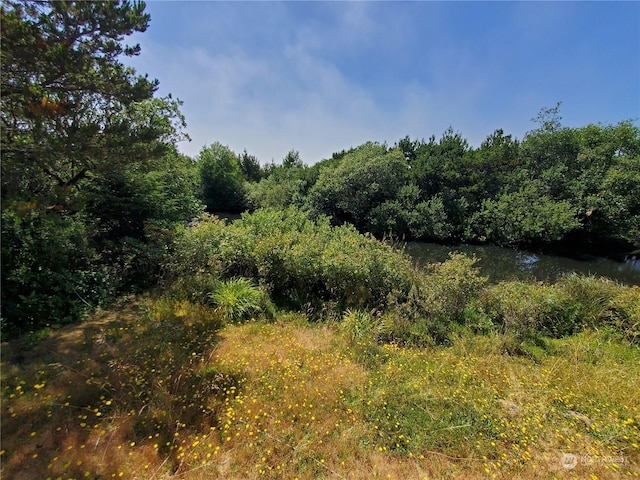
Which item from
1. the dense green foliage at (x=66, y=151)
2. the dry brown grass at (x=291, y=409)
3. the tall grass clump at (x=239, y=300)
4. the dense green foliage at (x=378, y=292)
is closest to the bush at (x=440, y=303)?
the dense green foliage at (x=378, y=292)

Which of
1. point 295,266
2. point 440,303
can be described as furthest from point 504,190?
point 295,266

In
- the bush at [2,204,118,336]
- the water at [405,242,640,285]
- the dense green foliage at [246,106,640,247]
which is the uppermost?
the dense green foliage at [246,106,640,247]

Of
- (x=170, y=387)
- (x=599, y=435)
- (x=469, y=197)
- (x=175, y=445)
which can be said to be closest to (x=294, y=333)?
(x=170, y=387)

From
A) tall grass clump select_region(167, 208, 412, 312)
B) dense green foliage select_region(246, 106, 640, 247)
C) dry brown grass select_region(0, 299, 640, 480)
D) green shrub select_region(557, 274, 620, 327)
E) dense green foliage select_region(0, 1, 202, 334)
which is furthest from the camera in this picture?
dense green foliage select_region(246, 106, 640, 247)

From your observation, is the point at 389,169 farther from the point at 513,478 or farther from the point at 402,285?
the point at 513,478

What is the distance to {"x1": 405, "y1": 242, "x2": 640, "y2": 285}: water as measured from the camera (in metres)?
12.0

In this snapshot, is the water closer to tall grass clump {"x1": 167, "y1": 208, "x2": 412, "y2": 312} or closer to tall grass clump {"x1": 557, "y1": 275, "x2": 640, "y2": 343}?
tall grass clump {"x1": 557, "y1": 275, "x2": 640, "y2": 343}

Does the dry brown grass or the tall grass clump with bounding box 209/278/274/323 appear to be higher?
the tall grass clump with bounding box 209/278/274/323

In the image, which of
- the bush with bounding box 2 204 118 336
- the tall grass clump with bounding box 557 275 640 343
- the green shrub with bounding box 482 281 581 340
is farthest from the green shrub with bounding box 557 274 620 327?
→ the bush with bounding box 2 204 118 336

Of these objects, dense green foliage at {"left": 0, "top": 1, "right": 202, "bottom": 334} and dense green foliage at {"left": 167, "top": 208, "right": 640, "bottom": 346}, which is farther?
dense green foliage at {"left": 167, "top": 208, "right": 640, "bottom": 346}

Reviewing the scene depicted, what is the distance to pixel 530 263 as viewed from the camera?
13.9 meters

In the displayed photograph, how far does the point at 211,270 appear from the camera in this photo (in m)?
6.00

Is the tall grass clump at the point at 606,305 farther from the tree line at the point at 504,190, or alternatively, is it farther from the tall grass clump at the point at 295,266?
the tree line at the point at 504,190

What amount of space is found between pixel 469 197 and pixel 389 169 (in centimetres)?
580
